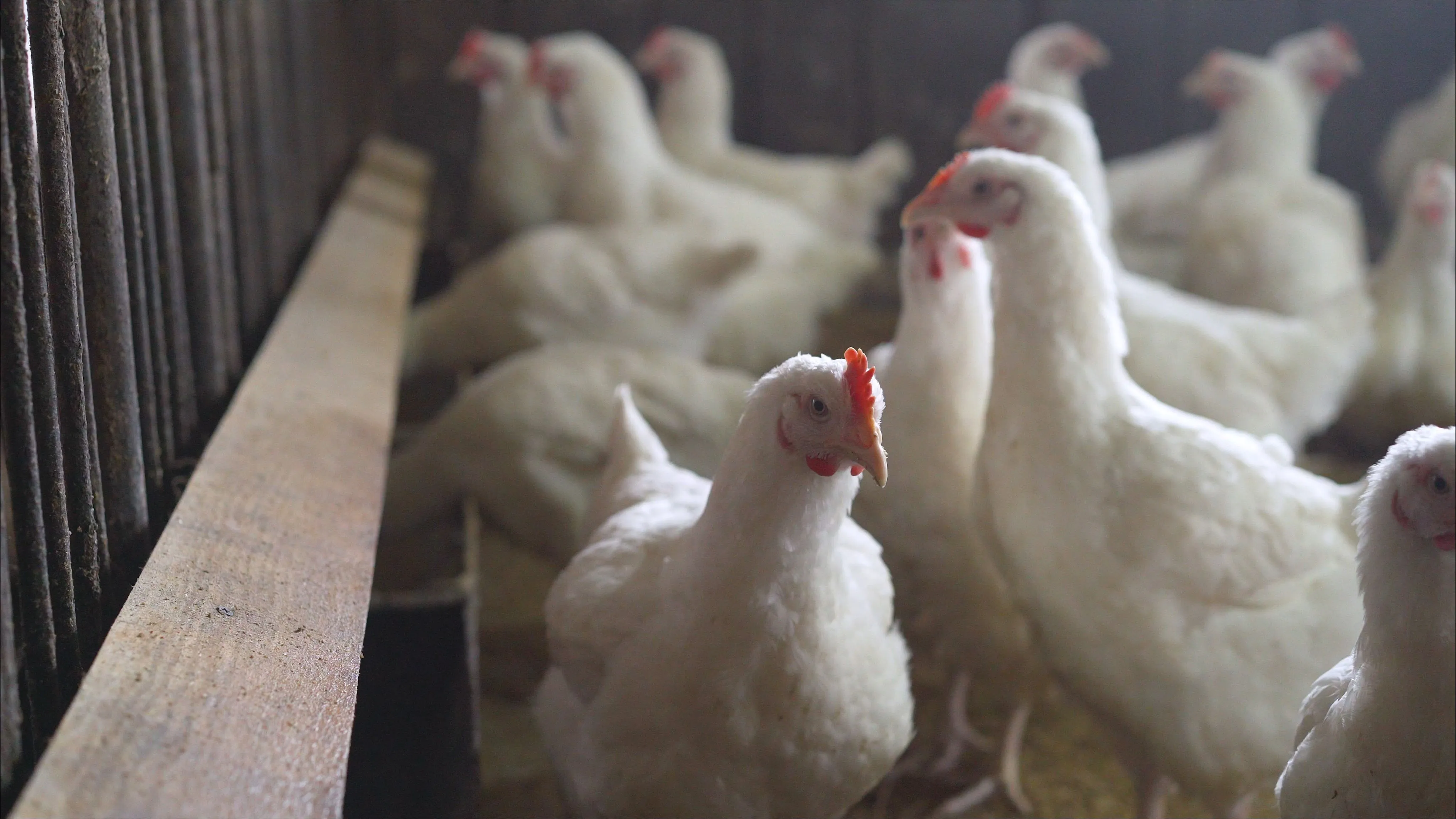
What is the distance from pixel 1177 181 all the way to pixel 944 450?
274cm

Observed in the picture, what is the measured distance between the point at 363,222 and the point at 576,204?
768 mm

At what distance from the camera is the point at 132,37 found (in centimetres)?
217

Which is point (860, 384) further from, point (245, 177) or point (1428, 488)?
point (245, 177)

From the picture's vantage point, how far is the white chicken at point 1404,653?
1454mm

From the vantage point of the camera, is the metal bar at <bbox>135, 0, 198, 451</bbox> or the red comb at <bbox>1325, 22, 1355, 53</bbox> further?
the red comb at <bbox>1325, 22, 1355, 53</bbox>

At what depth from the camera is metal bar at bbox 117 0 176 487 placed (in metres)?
2.16

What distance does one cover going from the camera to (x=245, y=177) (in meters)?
3.18

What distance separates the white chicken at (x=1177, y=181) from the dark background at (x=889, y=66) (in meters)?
0.52

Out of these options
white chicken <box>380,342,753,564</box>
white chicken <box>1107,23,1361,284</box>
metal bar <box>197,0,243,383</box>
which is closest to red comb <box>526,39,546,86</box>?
white chicken <box>380,342,753,564</box>

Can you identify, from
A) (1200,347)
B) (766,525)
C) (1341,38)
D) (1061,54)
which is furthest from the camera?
(1341,38)

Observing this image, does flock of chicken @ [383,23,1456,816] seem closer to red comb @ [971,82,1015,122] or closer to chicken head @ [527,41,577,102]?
red comb @ [971,82,1015,122]

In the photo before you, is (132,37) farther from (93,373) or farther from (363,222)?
(363,222)

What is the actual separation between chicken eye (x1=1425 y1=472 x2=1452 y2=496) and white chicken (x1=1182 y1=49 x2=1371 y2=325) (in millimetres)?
2187

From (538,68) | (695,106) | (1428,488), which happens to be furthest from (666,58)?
(1428,488)
